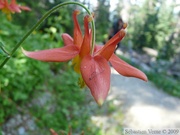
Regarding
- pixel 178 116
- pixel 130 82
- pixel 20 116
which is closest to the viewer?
pixel 20 116

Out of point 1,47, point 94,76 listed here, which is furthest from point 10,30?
point 94,76

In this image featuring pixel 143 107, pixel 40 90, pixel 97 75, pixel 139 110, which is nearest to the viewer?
pixel 97 75

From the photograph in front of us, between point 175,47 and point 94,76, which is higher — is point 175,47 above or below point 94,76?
below

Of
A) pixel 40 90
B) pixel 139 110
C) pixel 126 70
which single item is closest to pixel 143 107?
pixel 139 110

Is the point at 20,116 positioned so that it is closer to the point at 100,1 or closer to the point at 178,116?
the point at 178,116

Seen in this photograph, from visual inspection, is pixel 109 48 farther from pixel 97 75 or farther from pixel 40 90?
pixel 40 90

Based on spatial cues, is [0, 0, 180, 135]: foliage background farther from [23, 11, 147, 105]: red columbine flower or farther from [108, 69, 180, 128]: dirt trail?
[23, 11, 147, 105]: red columbine flower

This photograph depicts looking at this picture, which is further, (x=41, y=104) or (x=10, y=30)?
(x=10, y=30)

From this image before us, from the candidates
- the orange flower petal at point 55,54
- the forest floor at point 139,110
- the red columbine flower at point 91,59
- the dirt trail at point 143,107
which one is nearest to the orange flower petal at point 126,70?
the red columbine flower at point 91,59
